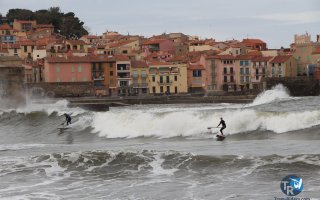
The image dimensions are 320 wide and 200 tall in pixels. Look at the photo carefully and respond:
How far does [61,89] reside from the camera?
8362cm

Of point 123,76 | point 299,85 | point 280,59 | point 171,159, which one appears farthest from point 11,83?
point 280,59

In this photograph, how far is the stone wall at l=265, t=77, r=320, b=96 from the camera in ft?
264

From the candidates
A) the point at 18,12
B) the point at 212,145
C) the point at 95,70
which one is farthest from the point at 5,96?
the point at 18,12

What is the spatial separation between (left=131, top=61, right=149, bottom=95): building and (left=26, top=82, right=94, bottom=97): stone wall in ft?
19.6

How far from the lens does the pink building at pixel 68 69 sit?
8675 cm

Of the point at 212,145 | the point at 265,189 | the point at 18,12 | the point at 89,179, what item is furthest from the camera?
the point at 18,12

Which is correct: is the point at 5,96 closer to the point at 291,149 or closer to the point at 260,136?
the point at 260,136

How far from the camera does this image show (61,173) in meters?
21.8

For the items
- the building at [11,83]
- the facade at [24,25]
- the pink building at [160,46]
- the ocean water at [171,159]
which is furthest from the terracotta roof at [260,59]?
the facade at [24,25]

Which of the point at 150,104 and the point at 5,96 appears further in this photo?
the point at 150,104

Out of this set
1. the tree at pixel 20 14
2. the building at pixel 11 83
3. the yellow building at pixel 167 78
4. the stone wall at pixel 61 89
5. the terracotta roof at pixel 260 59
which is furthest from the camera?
the tree at pixel 20 14

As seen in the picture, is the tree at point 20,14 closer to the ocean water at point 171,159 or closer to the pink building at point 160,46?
the pink building at point 160,46

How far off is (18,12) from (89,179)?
139658 millimetres

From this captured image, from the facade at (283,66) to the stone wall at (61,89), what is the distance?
75.4 ft
